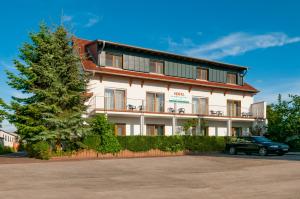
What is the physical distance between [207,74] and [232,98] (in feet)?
11.6

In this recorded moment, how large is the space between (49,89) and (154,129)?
11003 millimetres

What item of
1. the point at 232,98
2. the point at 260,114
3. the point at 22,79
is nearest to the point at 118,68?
the point at 22,79

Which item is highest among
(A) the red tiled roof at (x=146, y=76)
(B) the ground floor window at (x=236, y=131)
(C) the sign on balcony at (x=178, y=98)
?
(A) the red tiled roof at (x=146, y=76)

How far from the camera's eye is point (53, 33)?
24688 millimetres

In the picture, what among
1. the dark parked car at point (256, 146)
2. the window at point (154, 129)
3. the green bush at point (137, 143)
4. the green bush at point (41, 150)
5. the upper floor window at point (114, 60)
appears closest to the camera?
the green bush at point (41, 150)

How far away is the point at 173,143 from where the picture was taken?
28344 millimetres

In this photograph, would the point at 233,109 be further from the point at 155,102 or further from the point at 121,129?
the point at 121,129

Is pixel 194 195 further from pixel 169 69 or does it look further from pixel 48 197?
pixel 169 69

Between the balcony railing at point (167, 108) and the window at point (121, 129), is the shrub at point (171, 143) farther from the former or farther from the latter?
the window at point (121, 129)

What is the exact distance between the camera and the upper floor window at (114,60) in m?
30.2

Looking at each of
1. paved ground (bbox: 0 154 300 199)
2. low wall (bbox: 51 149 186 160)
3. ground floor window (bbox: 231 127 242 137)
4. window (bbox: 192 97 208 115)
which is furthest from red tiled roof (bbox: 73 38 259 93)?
paved ground (bbox: 0 154 300 199)

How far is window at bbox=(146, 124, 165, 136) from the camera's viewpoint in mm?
31500

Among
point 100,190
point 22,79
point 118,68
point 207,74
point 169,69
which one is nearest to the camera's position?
point 100,190

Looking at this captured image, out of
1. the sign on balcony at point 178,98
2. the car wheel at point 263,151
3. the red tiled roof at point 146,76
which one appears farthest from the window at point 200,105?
the car wheel at point 263,151
